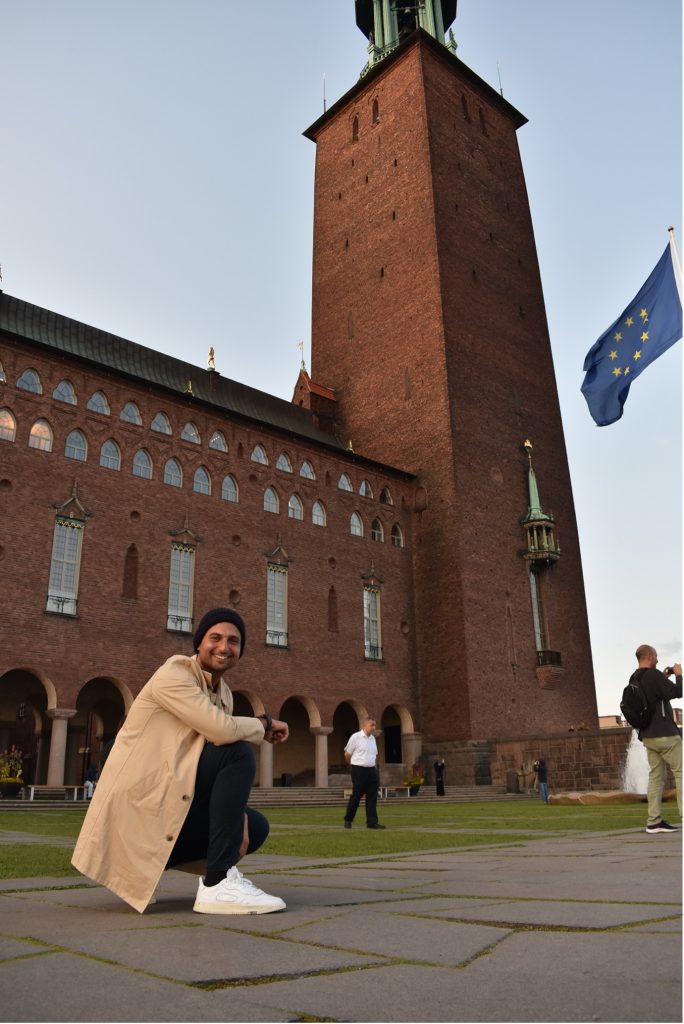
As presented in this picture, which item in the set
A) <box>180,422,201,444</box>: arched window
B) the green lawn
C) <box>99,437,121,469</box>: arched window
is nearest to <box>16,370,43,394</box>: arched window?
<box>99,437,121,469</box>: arched window

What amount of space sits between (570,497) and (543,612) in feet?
19.6

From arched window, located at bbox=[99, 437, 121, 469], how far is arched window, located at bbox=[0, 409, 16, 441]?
2.55 metres

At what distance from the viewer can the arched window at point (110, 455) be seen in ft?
79.7

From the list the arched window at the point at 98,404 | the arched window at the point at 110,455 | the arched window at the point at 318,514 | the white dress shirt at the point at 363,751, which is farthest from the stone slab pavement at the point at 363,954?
the arched window at the point at 318,514

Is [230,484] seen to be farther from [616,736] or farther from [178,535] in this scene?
[616,736]

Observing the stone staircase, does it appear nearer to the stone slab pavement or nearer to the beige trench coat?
the stone slab pavement

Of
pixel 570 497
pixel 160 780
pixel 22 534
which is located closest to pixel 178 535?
pixel 22 534

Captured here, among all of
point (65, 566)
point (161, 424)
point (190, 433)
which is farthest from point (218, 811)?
point (190, 433)

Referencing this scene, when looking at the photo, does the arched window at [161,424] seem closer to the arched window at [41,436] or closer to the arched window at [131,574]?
the arched window at [41,436]

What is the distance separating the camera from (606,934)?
2844mm

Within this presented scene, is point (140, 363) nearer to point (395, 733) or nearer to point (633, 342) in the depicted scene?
point (395, 733)

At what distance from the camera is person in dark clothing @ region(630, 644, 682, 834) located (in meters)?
8.00

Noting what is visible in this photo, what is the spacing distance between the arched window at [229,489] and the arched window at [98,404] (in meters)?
4.37

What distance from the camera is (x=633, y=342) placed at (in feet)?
29.0
